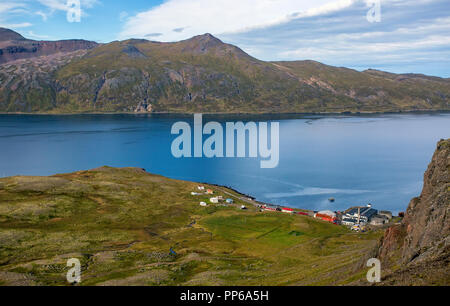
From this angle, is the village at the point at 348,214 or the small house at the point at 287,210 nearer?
the village at the point at 348,214

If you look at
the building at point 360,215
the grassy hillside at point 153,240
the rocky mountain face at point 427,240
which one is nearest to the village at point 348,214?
the building at point 360,215

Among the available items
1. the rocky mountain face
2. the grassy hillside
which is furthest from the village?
the rocky mountain face

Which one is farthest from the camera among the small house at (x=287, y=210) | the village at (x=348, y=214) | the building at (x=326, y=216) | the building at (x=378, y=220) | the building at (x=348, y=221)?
the small house at (x=287, y=210)

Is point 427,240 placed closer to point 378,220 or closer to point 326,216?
point 326,216

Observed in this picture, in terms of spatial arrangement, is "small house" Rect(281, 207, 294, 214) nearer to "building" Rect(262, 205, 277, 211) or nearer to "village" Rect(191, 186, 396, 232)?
"village" Rect(191, 186, 396, 232)

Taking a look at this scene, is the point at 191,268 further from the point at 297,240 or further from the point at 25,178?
the point at 25,178

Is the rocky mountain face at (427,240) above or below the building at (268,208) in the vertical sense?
above

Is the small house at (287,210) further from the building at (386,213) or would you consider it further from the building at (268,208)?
the building at (386,213)
